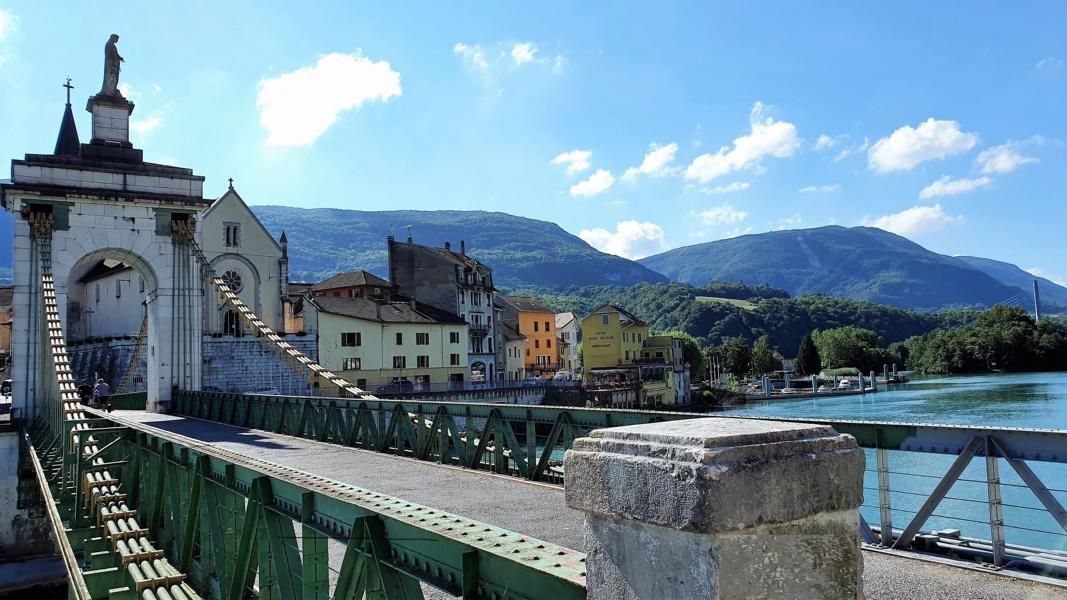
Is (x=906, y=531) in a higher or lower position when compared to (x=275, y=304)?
lower

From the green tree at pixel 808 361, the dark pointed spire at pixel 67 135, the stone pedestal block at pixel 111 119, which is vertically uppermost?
the dark pointed spire at pixel 67 135

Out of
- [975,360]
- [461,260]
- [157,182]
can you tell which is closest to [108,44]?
[157,182]

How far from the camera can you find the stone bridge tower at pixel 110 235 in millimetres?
23781

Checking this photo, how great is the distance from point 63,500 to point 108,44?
21.5m

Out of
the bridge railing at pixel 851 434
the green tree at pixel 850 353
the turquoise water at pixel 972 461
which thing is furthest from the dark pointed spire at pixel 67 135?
the green tree at pixel 850 353

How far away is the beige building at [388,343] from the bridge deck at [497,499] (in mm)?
33603

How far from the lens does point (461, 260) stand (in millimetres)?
70438

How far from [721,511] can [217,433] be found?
62.1 ft

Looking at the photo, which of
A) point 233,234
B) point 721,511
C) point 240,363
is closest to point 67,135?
point 233,234

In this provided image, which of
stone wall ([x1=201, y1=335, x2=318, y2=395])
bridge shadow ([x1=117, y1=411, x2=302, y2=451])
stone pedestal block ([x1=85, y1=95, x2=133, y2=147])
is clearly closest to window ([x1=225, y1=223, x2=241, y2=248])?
stone wall ([x1=201, y1=335, x2=318, y2=395])

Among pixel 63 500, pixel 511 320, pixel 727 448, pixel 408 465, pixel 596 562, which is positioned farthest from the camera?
pixel 511 320

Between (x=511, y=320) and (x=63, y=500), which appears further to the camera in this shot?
(x=511, y=320)

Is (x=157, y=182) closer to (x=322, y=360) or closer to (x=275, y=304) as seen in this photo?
(x=322, y=360)

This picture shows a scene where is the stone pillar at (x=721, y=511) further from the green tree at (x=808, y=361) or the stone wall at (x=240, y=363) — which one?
the green tree at (x=808, y=361)
